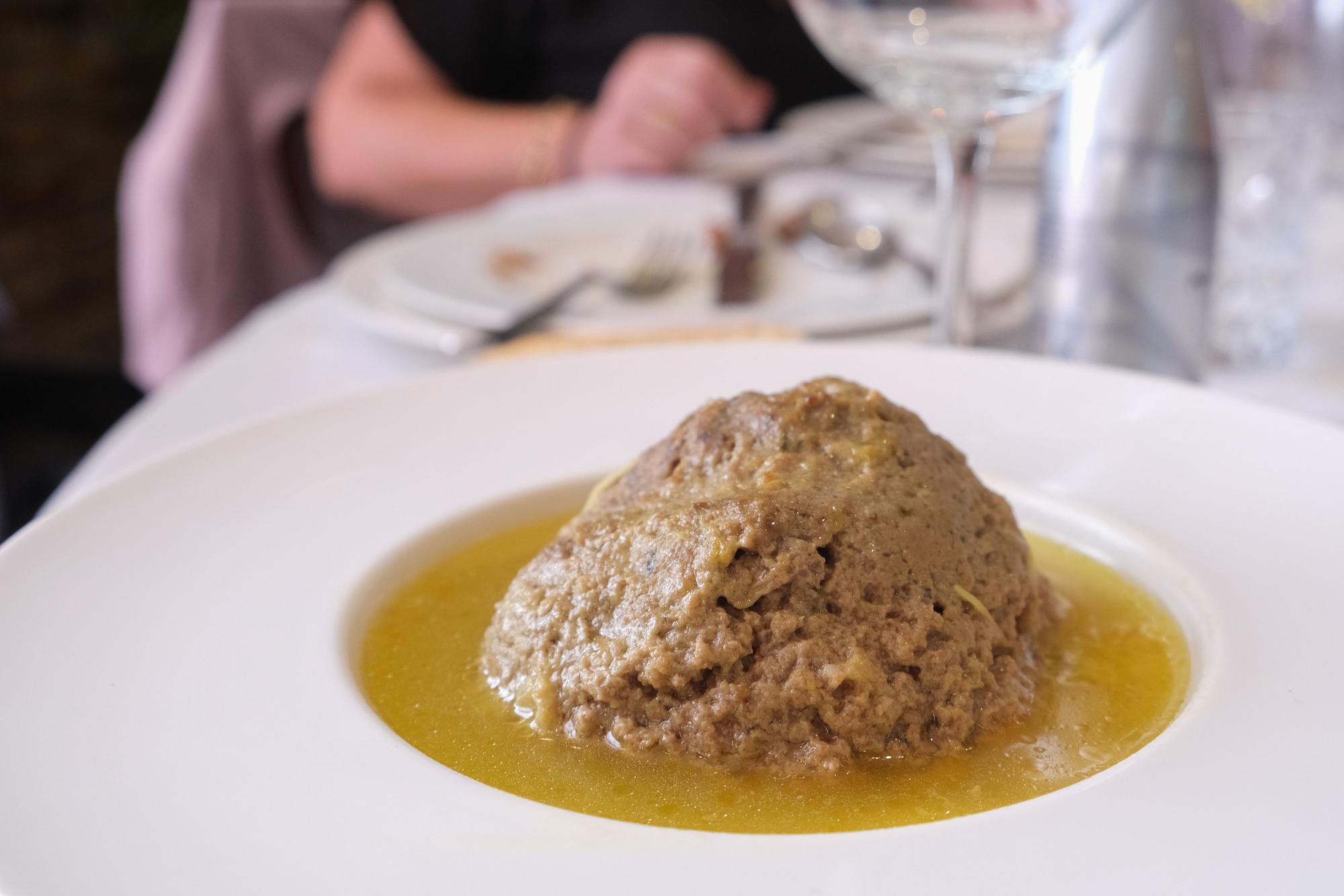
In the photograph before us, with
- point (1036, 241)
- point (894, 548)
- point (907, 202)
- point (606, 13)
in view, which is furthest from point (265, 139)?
point (894, 548)

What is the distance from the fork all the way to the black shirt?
8.40 ft

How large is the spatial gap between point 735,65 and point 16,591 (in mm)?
4511

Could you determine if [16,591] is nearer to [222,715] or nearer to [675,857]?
[222,715]

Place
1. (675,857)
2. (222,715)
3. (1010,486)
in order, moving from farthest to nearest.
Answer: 1. (1010,486)
2. (222,715)
3. (675,857)

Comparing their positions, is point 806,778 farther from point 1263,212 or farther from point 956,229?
point 1263,212

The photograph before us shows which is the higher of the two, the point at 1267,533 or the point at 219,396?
the point at 1267,533

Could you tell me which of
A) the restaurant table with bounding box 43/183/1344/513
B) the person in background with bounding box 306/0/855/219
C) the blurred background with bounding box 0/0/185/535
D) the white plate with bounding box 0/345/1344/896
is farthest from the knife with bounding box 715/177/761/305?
the blurred background with bounding box 0/0/185/535

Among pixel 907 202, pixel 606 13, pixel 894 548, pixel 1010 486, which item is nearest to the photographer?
pixel 894 548

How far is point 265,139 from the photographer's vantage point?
4750 mm

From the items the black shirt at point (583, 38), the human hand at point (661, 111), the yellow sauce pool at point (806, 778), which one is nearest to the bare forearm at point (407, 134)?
the black shirt at point (583, 38)

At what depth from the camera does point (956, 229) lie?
2.01 m

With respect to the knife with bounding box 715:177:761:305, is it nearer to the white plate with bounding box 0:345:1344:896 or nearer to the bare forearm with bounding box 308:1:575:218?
the white plate with bounding box 0:345:1344:896

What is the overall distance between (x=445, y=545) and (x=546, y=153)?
335 centimetres

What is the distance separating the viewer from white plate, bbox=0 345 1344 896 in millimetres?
796
